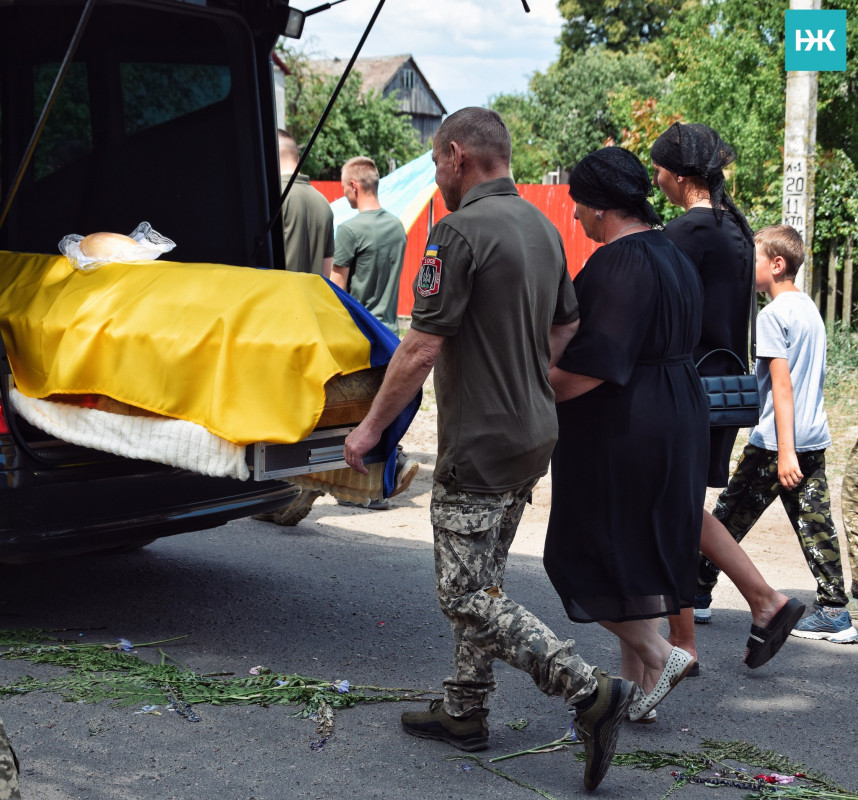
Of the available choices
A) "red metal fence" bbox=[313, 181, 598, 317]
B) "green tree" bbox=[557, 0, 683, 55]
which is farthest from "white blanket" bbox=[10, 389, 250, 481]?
"green tree" bbox=[557, 0, 683, 55]

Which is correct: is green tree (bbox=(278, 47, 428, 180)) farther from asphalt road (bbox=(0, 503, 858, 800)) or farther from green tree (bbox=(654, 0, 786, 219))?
asphalt road (bbox=(0, 503, 858, 800))

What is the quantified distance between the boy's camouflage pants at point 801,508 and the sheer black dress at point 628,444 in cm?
128

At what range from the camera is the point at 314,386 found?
11.3 feet

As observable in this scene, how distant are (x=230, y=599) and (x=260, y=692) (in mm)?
1144

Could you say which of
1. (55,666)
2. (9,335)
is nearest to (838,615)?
(55,666)

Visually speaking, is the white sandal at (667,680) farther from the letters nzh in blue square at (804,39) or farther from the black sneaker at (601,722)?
the letters nzh in blue square at (804,39)

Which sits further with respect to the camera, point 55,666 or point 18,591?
point 18,591

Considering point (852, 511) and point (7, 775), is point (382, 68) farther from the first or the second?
point (7, 775)

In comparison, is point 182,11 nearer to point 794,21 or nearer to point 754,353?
point 754,353

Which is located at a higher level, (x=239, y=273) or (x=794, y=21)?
(x=794, y=21)

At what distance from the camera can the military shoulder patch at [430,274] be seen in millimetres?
3104

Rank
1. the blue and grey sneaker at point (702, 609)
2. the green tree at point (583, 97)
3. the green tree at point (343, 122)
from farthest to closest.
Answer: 1. the green tree at point (583, 97)
2. the green tree at point (343, 122)
3. the blue and grey sneaker at point (702, 609)

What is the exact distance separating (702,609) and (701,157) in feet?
6.38

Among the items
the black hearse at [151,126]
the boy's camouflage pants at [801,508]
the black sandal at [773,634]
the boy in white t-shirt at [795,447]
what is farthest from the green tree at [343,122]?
the black sandal at [773,634]
